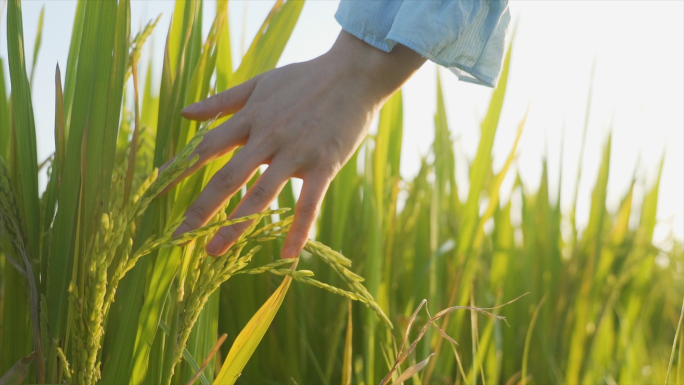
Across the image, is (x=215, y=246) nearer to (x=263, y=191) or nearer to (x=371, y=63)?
(x=263, y=191)

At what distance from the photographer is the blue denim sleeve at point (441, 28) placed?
861 millimetres

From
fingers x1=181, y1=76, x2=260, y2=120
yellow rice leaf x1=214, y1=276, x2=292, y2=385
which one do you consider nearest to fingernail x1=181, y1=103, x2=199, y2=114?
fingers x1=181, y1=76, x2=260, y2=120

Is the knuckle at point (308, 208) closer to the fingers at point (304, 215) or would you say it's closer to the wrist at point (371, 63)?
the fingers at point (304, 215)

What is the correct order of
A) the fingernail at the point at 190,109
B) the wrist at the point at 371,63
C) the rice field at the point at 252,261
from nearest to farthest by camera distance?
the rice field at the point at 252,261, the fingernail at the point at 190,109, the wrist at the point at 371,63

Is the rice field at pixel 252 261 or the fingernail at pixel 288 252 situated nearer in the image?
the rice field at pixel 252 261

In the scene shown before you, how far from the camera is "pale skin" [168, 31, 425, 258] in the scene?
2.49 ft

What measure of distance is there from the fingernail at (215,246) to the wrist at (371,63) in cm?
33

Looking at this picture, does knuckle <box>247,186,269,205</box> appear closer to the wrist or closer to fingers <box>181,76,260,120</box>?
fingers <box>181,76,260,120</box>

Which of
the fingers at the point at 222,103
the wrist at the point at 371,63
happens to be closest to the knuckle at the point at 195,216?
the fingers at the point at 222,103

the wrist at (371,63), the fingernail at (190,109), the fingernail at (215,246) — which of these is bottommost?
the fingernail at (215,246)

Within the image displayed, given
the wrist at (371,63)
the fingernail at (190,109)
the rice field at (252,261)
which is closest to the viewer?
the rice field at (252,261)

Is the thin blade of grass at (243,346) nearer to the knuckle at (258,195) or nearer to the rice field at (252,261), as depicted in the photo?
the rice field at (252,261)

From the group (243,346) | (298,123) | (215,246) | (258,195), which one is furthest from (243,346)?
(298,123)

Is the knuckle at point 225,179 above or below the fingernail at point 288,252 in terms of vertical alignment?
above
